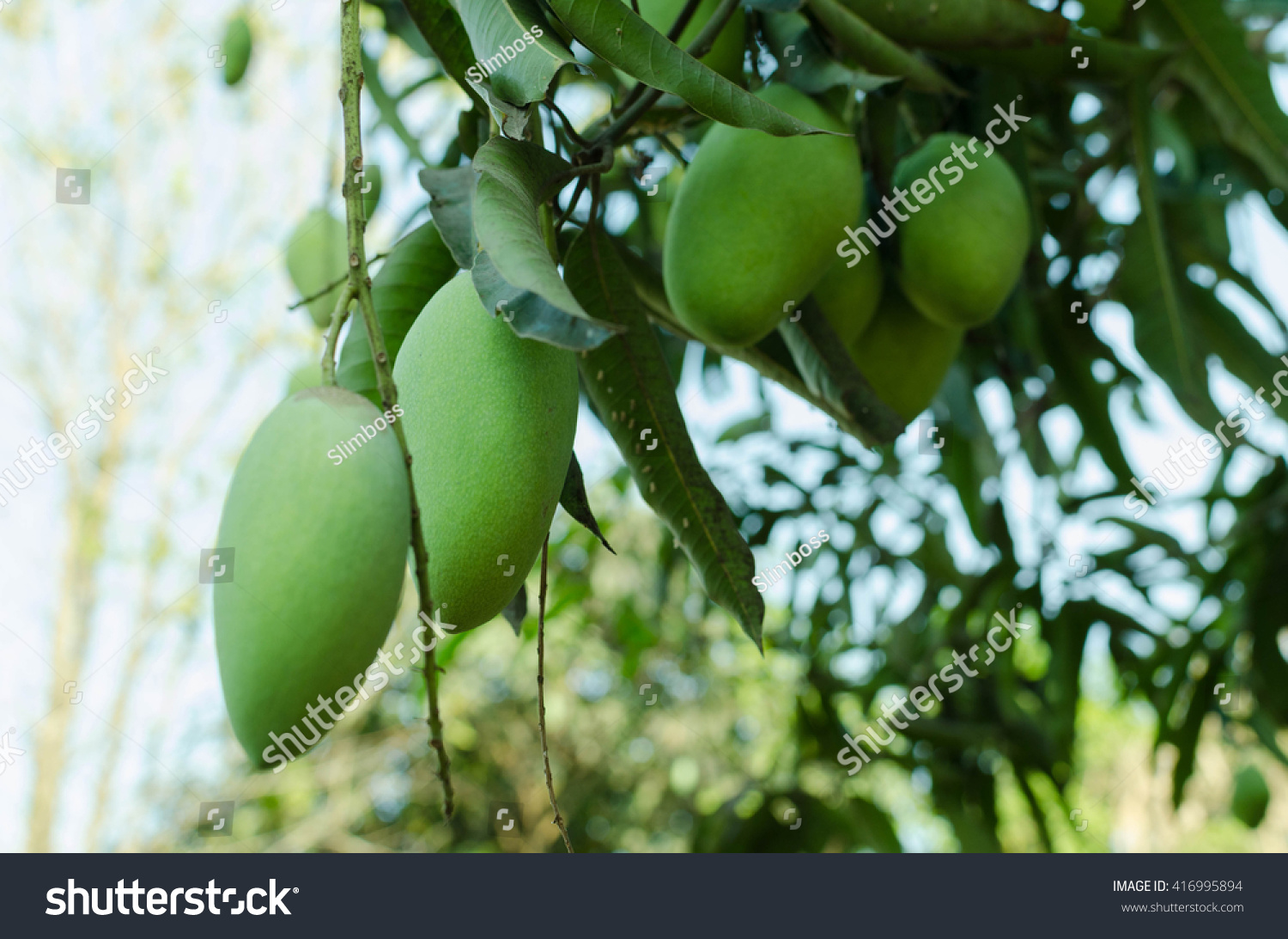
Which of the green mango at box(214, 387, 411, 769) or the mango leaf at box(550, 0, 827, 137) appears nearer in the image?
the green mango at box(214, 387, 411, 769)

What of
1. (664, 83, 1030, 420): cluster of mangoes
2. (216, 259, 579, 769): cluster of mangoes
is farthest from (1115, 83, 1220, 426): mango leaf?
(216, 259, 579, 769): cluster of mangoes

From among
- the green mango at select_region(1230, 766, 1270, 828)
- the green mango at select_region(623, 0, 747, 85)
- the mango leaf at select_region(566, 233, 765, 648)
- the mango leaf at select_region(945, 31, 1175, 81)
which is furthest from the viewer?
the green mango at select_region(1230, 766, 1270, 828)

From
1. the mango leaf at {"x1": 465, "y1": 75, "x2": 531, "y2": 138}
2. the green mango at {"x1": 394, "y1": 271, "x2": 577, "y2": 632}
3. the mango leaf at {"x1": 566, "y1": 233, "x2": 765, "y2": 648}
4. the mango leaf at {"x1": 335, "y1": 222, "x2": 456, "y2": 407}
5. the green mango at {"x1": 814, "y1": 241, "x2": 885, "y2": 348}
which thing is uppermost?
the green mango at {"x1": 814, "y1": 241, "x2": 885, "y2": 348}

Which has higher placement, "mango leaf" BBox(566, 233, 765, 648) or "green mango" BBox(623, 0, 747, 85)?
"green mango" BBox(623, 0, 747, 85)

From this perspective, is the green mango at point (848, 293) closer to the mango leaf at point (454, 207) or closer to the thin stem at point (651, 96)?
the thin stem at point (651, 96)

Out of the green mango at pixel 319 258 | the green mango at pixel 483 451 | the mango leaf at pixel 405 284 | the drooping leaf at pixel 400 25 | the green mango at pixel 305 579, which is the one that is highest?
the drooping leaf at pixel 400 25

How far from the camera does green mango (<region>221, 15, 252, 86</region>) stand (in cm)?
137

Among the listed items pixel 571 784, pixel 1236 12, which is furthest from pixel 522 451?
pixel 571 784

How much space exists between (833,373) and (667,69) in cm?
38

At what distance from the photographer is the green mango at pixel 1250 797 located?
8.21ft

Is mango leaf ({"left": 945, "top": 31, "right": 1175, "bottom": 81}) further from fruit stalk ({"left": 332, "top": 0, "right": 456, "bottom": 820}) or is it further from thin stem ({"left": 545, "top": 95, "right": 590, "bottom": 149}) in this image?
fruit stalk ({"left": 332, "top": 0, "right": 456, "bottom": 820})

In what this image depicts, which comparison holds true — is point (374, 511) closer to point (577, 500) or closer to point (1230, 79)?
point (577, 500)

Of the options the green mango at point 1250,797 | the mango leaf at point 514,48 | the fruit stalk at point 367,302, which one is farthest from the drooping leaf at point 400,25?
the green mango at point 1250,797
